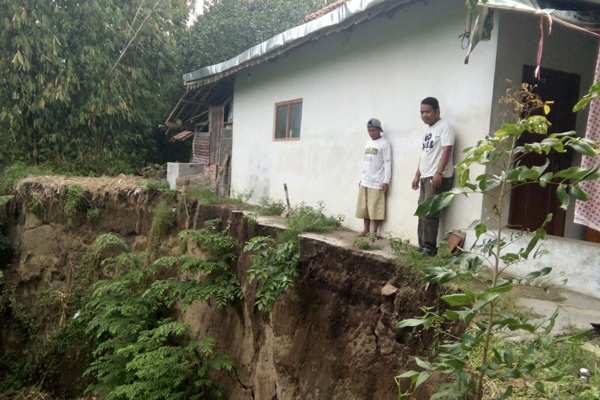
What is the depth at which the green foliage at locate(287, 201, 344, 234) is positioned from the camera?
558cm

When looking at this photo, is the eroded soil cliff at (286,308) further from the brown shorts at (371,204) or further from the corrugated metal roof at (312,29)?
the corrugated metal roof at (312,29)

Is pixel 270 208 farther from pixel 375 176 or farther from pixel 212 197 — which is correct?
pixel 375 176

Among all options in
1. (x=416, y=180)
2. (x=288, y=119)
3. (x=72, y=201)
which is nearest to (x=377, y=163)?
(x=416, y=180)

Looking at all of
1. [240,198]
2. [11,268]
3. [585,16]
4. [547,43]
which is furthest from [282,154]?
[11,268]

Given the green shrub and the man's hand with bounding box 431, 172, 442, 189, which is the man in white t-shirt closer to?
the man's hand with bounding box 431, 172, 442, 189

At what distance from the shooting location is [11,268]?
9977 mm

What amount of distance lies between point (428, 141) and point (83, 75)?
9755 millimetres

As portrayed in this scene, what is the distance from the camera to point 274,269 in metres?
5.02

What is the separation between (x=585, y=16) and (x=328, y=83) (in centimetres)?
354

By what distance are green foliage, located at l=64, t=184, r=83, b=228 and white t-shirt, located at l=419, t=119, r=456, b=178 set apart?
7.27 meters

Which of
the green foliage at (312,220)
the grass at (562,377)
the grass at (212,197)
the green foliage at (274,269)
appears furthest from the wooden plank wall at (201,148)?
the grass at (562,377)

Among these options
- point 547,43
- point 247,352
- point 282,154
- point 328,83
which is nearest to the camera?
point 547,43

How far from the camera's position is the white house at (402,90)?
4.38m

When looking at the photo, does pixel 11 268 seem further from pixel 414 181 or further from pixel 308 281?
pixel 414 181
